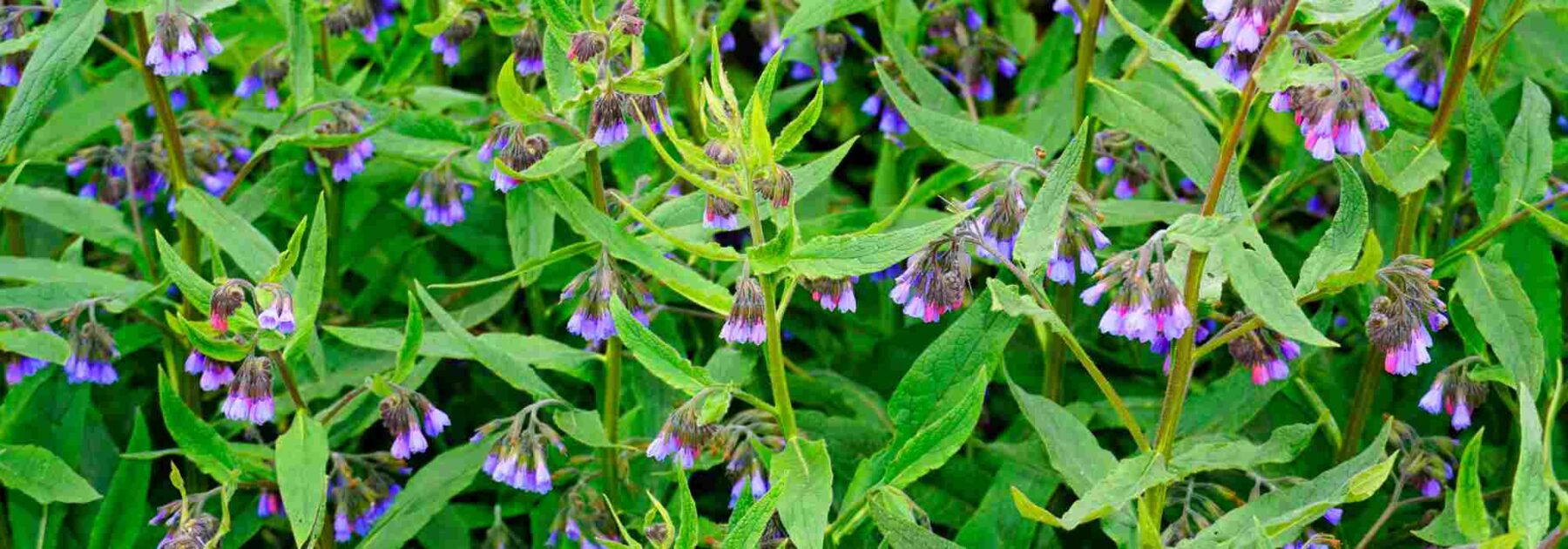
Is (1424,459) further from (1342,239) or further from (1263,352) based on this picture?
(1342,239)

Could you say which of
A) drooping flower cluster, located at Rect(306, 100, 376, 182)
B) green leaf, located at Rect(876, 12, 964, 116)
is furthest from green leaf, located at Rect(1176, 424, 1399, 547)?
drooping flower cluster, located at Rect(306, 100, 376, 182)

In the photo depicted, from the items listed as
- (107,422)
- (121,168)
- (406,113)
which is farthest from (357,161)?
(107,422)

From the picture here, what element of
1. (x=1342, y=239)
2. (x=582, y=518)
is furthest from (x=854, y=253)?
(x=582, y=518)

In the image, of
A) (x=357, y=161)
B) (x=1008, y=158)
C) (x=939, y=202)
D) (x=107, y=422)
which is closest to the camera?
(x=1008, y=158)

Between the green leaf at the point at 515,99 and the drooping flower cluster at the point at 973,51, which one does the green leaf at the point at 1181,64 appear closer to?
the green leaf at the point at 515,99

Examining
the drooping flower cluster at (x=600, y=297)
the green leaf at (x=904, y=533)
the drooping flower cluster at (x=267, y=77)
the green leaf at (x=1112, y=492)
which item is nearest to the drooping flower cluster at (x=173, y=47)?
the drooping flower cluster at (x=267, y=77)

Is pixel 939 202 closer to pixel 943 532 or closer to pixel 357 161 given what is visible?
pixel 943 532
